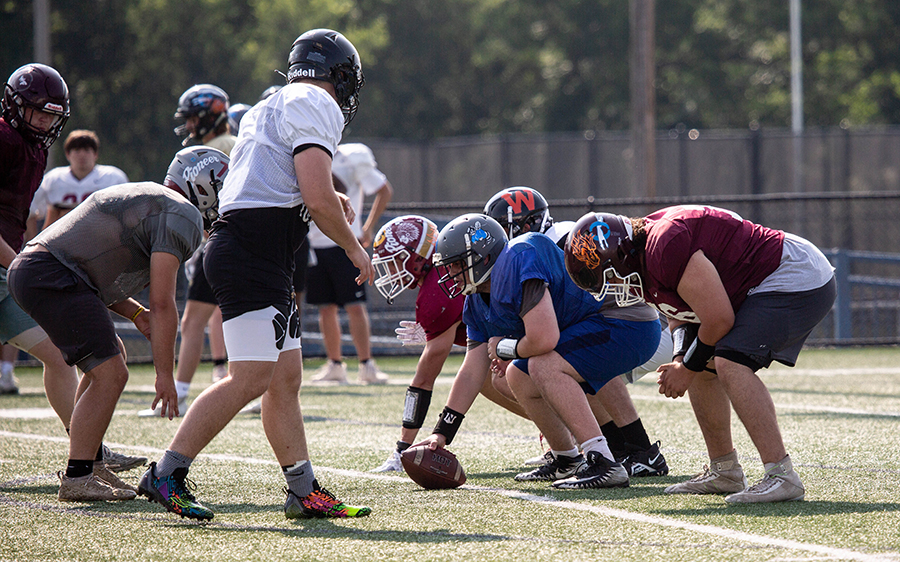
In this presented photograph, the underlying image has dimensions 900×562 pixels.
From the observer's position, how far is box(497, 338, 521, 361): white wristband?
493 cm

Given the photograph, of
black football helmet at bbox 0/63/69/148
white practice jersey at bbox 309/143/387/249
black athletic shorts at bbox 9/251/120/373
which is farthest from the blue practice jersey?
white practice jersey at bbox 309/143/387/249

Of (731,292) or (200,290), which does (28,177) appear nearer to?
(200,290)

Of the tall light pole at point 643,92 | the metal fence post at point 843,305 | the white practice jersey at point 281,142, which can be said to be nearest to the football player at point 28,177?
the white practice jersey at point 281,142

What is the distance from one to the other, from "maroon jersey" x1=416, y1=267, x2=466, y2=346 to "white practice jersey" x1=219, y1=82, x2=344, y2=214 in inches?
58.7

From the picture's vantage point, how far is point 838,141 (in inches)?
819

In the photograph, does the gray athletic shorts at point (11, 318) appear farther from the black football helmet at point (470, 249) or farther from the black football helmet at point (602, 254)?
the black football helmet at point (602, 254)

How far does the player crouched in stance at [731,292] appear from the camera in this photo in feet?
14.1

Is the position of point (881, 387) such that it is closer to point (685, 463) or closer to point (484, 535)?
point (685, 463)

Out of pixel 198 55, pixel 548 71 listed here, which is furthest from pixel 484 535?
pixel 548 71

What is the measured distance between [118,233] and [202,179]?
467mm

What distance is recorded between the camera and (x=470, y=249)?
5000 mm

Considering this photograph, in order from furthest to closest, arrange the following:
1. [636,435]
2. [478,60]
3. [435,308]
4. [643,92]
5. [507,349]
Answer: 1. [478,60]
2. [643,92]
3. [435,308]
4. [636,435]
5. [507,349]

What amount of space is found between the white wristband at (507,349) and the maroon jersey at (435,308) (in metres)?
0.74

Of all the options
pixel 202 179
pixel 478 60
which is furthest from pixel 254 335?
pixel 478 60
